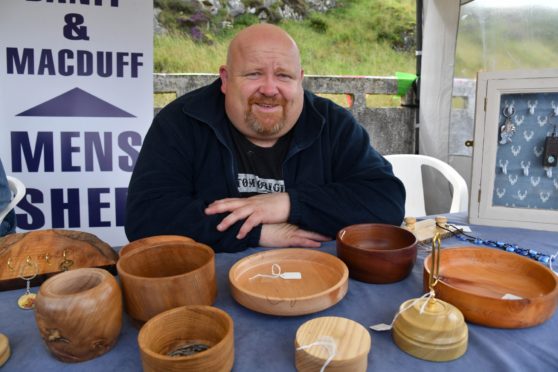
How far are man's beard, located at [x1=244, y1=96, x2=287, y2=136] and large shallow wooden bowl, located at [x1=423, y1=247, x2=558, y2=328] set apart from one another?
2.46 feet

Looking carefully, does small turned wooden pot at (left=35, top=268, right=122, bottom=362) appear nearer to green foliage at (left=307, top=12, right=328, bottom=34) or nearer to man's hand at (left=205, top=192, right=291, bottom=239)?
man's hand at (left=205, top=192, right=291, bottom=239)

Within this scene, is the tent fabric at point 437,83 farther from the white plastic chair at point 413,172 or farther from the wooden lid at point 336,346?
the wooden lid at point 336,346

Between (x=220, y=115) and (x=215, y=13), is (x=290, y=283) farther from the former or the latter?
(x=215, y=13)

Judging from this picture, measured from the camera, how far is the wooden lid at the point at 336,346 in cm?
57

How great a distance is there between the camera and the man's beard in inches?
57.2

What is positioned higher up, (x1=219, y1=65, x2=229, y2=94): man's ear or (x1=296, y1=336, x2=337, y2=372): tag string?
(x1=219, y1=65, x2=229, y2=94): man's ear

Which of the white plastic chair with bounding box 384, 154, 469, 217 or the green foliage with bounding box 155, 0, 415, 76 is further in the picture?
the green foliage with bounding box 155, 0, 415, 76

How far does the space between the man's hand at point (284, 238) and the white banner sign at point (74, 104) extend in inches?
61.1

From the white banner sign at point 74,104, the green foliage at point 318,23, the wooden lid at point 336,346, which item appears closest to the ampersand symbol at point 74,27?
the white banner sign at point 74,104

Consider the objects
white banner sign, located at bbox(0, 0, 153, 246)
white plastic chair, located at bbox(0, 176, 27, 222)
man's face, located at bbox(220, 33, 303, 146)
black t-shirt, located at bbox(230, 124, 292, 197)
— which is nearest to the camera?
man's face, located at bbox(220, 33, 303, 146)

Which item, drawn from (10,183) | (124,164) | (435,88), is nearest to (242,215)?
(10,183)

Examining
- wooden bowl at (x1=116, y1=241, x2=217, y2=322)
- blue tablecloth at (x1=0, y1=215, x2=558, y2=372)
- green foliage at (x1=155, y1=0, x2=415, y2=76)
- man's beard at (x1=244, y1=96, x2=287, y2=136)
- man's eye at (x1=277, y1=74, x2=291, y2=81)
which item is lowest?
blue tablecloth at (x1=0, y1=215, x2=558, y2=372)

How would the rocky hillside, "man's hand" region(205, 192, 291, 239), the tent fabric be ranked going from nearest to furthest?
"man's hand" region(205, 192, 291, 239) → the tent fabric → the rocky hillside

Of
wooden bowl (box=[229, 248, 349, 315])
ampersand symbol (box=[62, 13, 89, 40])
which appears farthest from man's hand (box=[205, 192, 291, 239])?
ampersand symbol (box=[62, 13, 89, 40])
